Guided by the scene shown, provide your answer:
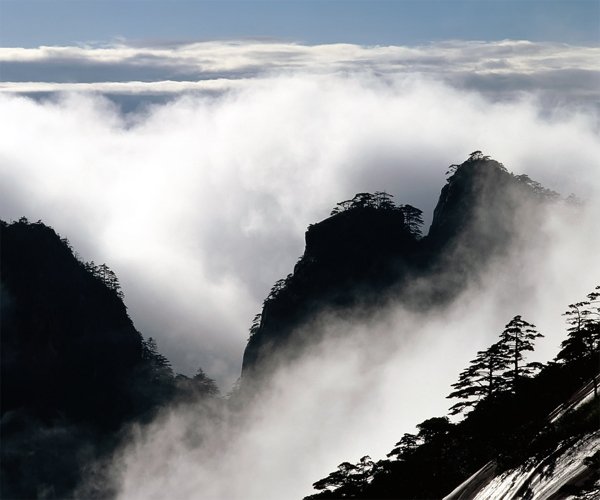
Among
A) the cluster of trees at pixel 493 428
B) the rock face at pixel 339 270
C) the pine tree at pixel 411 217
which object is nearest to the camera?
the cluster of trees at pixel 493 428

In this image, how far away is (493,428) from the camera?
5153cm

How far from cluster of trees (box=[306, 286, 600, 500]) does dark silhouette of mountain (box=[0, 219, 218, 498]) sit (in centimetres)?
10892

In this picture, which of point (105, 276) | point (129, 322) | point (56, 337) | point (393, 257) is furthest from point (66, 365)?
point (393, 257)

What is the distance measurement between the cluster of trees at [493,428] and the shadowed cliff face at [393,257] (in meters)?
109

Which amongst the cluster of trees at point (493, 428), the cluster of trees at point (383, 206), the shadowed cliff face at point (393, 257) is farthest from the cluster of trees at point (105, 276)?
the cluster of trees at point (493, 428)

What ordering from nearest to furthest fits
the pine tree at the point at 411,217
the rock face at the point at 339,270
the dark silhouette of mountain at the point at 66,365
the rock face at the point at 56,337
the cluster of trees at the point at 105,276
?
the dark silhouette of mountain at the point at 66,365
the rock face at the point at 56,337
the rock face at the point at 339,270
the pine tree at the point at 411,217
the cluster of trees at the point at 105,276

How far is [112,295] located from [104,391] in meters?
22.4

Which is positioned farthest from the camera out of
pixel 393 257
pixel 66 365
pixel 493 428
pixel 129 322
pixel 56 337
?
pixel 129 322

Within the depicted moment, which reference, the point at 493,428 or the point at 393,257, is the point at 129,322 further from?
the point at 493,428

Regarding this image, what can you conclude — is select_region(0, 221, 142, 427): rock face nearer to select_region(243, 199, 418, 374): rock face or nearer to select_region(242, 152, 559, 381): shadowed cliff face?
select_region(242, 152, 559, 381): shadowed cliff face

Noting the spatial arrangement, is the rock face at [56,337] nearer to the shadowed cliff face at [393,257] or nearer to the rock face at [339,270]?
the shadowed cliff face at [393,257]

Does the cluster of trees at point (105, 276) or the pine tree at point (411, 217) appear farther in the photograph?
the cluster of trees at point (105, 276)

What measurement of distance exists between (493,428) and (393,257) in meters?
125

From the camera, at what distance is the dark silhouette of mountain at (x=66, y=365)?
159m
